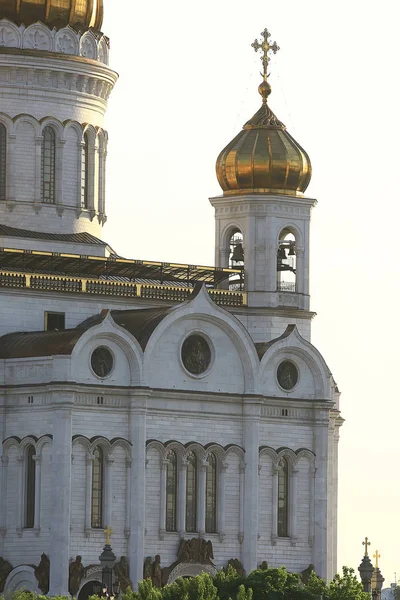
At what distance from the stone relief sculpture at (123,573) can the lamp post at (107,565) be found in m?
1.63

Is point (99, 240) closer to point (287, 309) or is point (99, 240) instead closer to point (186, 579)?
point (287, 309)

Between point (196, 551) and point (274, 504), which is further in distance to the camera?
point (274, 504)

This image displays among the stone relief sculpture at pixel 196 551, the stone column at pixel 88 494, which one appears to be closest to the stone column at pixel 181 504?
the stone relief sculpture at pixel 196 551

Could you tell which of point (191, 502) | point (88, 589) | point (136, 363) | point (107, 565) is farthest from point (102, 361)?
point (107, 565)

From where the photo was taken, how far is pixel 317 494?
10062 centimetres

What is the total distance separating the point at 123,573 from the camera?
95750mm

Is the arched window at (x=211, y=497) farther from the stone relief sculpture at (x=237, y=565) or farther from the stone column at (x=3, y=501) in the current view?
the stone column at (x=3, y=501)

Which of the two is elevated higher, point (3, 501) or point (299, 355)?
point (299, 355)

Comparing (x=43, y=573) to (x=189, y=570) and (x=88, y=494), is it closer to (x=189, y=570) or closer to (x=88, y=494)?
(x=88, y=494)

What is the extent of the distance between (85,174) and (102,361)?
396 inches

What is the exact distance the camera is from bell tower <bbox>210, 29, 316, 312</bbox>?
103m

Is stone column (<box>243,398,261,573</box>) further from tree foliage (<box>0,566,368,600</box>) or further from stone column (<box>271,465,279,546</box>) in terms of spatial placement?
tree foliage (<box>0,566,368,600</box>)

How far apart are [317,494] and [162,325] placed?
8217mm

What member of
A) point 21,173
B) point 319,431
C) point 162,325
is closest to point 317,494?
point 319,431
